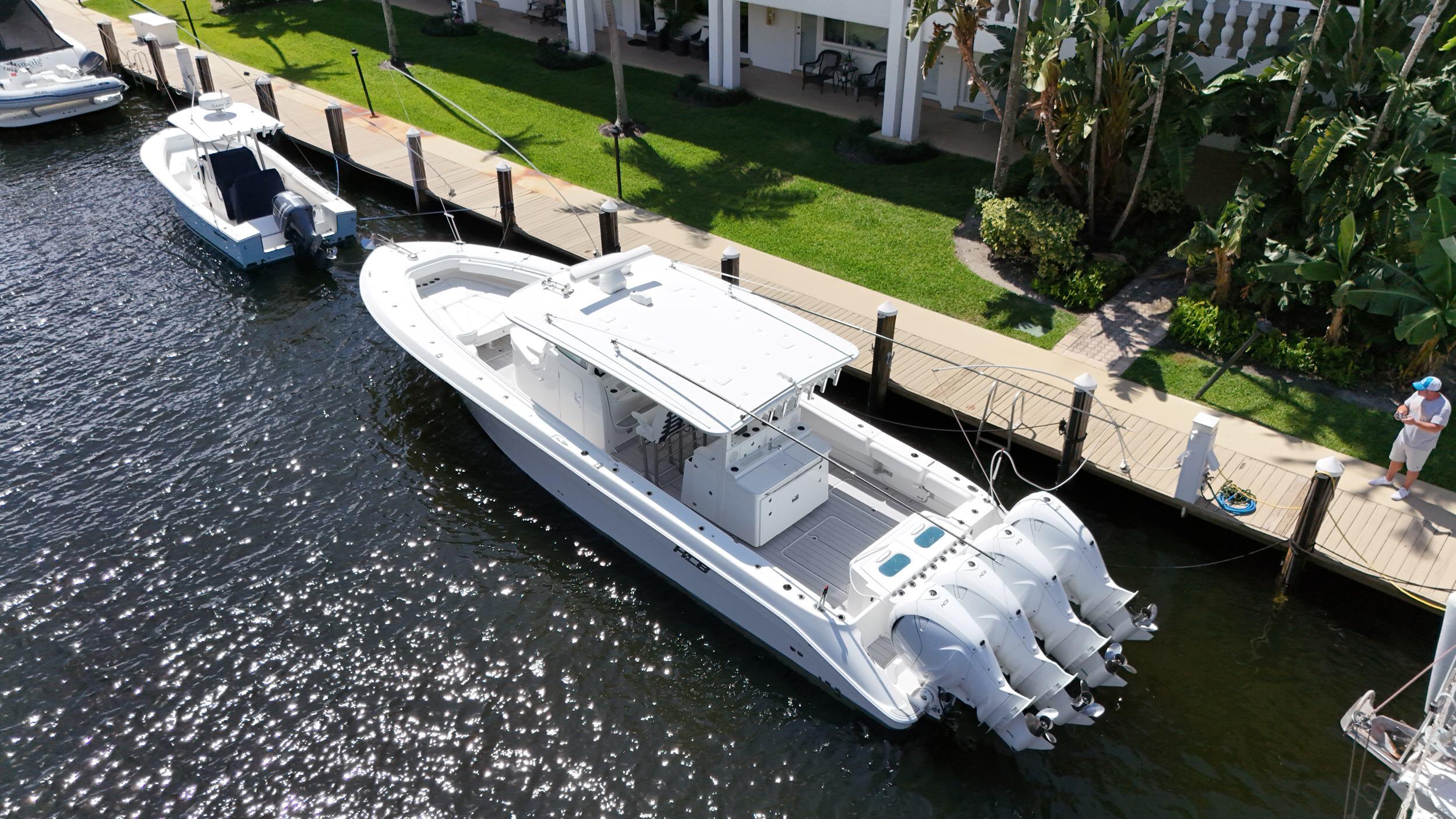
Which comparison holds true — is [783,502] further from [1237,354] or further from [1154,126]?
[1154,126]

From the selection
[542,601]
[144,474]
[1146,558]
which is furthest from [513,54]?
[1146,558]

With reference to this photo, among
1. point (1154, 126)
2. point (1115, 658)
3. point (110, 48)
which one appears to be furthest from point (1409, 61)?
point (110, 48)

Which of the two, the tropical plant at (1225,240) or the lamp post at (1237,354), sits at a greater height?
the tropical plant at (1225,240)

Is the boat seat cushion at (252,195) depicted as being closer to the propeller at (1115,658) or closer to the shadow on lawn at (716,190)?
the shadow on lawn at (716,190)

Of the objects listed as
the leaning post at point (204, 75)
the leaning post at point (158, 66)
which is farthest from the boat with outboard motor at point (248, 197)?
the leaning post at point (158, 66)

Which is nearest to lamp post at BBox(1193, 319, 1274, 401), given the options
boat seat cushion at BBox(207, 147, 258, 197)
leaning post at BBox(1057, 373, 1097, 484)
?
leaning post at BBox(1057, 373, 1097, 484)
